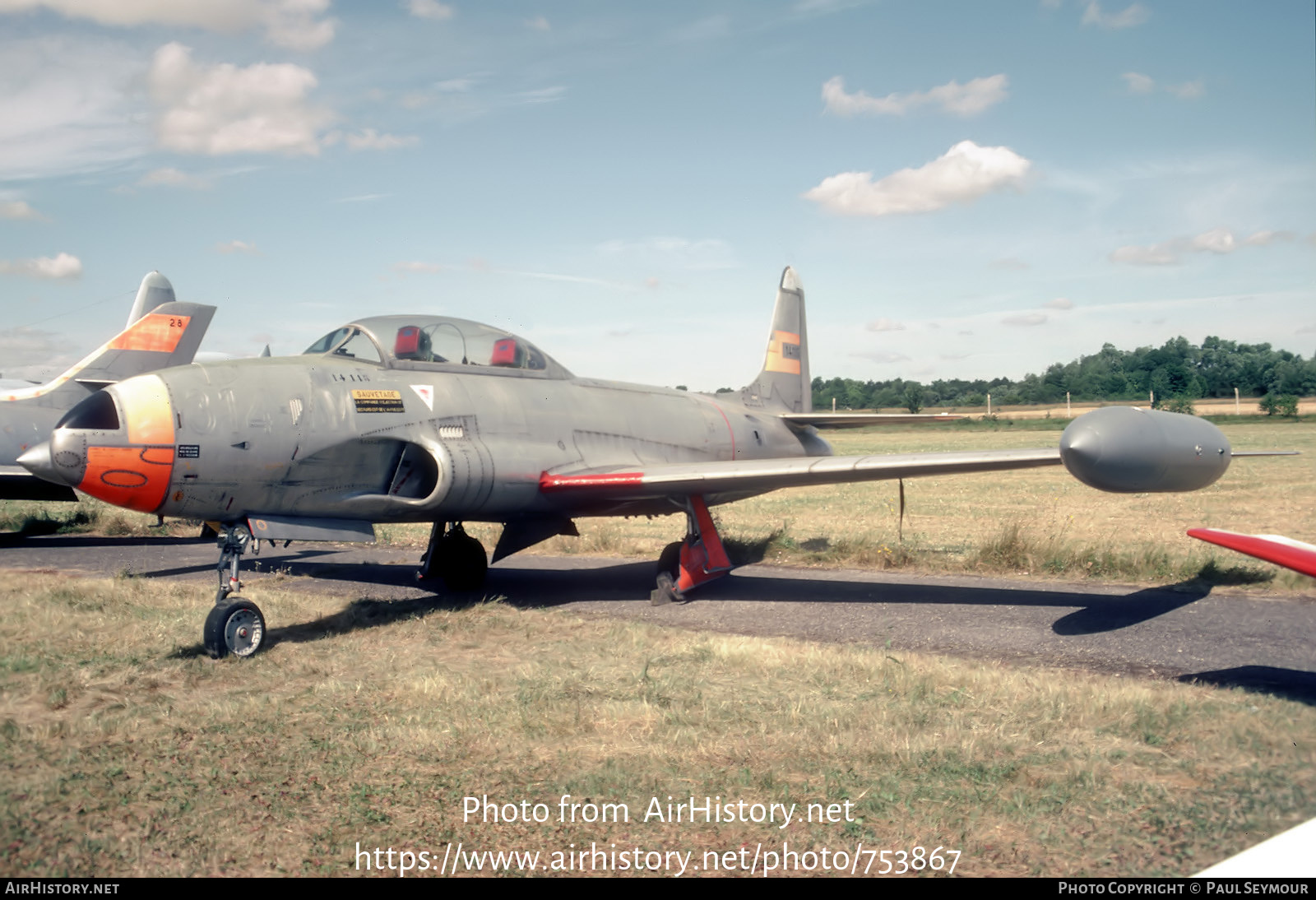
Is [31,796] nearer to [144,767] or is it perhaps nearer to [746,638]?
[144,767]

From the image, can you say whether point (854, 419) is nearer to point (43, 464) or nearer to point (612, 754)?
point (612, 754)

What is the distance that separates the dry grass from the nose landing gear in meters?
0.21

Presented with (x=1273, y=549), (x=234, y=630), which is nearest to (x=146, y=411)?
(x=234, y=630)

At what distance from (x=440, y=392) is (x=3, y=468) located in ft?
35.2

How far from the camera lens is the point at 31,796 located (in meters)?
4.07

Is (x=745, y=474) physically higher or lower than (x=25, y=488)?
higher

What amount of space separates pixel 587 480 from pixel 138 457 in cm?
422

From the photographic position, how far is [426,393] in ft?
29.1

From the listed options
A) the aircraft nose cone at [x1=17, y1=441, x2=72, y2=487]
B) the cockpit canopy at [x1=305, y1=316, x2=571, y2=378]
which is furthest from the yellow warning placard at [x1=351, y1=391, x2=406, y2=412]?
the aircraft nose cone at [x1=17, y1=441, x2=72, y2=487]

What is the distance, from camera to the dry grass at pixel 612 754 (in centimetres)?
371

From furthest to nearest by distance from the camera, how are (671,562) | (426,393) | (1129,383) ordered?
(1129,383), (671,562), (426,393)

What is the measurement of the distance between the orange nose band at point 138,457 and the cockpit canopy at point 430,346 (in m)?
1.97
